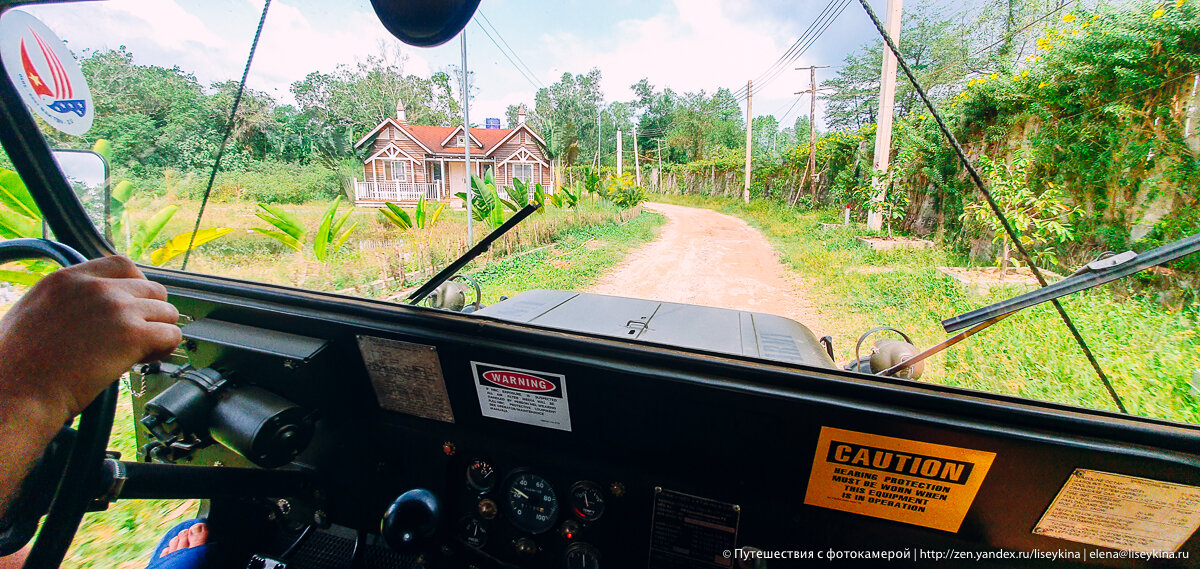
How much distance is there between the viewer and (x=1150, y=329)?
2.58 ft

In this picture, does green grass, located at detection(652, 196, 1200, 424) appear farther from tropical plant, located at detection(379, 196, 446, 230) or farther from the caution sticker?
tropical plant, located at detection(379, 196, 446, 230)

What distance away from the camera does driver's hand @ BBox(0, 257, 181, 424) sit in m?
0.74

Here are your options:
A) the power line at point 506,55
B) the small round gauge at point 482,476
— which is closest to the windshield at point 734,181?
the power line at point 506,55

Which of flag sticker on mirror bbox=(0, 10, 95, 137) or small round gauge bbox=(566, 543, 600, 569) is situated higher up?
flag sticker on mirror bbox=(0, 10, 95, 137)

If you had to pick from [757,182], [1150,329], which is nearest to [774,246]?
[757,182]

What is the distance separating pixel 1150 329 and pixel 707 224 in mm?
959

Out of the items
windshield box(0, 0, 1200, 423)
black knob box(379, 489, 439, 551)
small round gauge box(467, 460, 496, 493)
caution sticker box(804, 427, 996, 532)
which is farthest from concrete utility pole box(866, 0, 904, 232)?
black knob box(379, 489, 439, 551)

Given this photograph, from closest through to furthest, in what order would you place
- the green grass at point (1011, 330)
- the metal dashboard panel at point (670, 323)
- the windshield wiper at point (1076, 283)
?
the windshield wiper at point (1076, 283) → the green grass at point (1011, 330) → the metal dashboard panel at point (670, 323)

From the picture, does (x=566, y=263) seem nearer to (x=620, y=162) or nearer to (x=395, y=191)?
(x=620, y=162)

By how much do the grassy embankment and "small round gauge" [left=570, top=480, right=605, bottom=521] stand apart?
63cm

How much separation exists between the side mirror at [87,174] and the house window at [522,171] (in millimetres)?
1202

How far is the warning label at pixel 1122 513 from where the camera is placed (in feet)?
2.58

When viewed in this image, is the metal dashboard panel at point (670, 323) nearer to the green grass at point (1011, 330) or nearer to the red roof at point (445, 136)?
the green grass at point (1011, 330)

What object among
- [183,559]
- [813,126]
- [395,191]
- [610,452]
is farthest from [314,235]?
[813,126]
